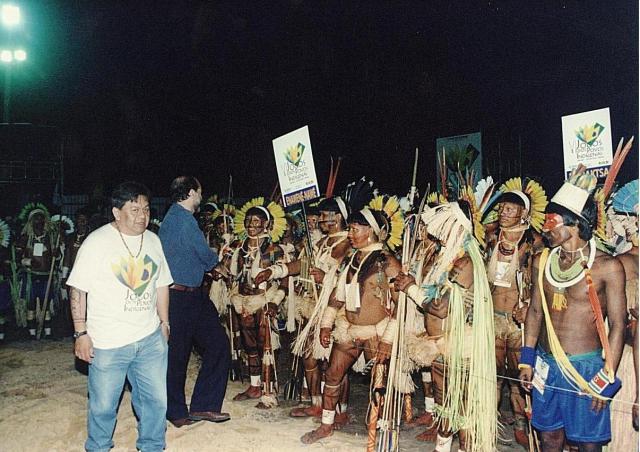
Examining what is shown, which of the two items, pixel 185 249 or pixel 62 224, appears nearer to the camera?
pixel 185 249

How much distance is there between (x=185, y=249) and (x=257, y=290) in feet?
4.39

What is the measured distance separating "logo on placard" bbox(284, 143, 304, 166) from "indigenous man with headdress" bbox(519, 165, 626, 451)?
2621mm

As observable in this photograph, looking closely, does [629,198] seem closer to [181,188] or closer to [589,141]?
[589,141]

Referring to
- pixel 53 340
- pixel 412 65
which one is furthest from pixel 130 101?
pixel 53 340

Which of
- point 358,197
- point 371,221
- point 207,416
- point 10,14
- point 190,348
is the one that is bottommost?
point 207,416

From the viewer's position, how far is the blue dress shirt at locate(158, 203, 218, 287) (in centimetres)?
502

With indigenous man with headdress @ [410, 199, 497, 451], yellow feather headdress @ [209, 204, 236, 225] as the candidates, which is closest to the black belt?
indigenous man with headdress @ [410, 199, 497, 451]

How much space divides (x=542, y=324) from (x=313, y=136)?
1322 cm

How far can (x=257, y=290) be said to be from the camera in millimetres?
6156

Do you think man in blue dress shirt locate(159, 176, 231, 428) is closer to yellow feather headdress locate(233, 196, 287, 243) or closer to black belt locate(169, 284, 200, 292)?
black belt locate(169, 284, 200, 292)

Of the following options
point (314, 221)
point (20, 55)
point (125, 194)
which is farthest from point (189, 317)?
point (20, 55)

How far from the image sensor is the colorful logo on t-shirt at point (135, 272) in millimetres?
3961

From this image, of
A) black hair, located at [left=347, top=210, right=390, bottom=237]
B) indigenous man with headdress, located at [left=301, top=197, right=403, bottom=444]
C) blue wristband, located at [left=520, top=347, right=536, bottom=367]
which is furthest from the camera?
black hair, located at [left=347, top=210, right=390, bottom=237]

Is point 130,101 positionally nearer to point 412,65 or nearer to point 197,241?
point 412,65
